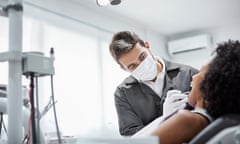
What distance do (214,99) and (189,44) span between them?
12.9 feet

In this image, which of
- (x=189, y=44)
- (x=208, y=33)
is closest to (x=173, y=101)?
(x=189, y=44)

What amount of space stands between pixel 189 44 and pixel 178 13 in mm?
846

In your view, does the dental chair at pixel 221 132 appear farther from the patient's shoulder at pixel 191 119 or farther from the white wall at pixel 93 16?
A: the white wall at pixel 93 16

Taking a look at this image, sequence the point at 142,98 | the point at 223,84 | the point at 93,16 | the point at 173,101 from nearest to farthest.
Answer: the point at 223,84 < the point at 173,101 < the point at 142,98 < the point at 93,16

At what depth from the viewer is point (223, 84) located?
914mm

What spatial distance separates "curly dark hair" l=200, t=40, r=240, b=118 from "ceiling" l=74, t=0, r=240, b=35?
8.83 feet

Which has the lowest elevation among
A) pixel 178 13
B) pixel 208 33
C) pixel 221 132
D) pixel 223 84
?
pixel 221 132

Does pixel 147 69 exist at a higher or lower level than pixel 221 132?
higher

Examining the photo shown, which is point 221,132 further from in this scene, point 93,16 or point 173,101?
point 93,16

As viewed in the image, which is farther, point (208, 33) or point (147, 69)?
point (208, 33)

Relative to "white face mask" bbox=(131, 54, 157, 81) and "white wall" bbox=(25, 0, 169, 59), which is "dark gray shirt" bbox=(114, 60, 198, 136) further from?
"white wall" bbox=(25, 0, 169, 59)

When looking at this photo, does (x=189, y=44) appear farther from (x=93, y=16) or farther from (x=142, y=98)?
(x=142, y=98)

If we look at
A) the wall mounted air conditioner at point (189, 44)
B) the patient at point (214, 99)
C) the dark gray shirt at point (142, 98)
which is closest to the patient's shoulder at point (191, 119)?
the patient at point (214, 99)

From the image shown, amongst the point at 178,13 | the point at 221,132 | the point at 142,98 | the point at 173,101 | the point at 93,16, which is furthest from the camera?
the point at 178,13
